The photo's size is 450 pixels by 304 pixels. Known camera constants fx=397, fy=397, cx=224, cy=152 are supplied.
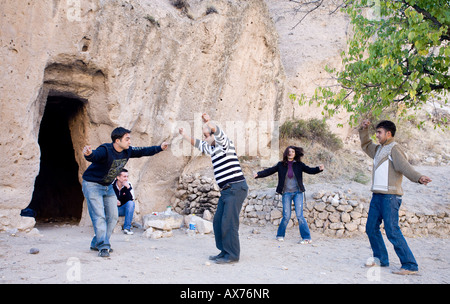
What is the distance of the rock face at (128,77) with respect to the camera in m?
6.36

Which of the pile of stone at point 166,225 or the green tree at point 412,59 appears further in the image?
the pile of stone at point 166,225

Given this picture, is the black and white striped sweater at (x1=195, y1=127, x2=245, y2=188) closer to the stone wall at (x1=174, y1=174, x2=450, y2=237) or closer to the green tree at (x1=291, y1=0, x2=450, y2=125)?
the green tree at (x1=291, y1=0, x2=450, y2=125)

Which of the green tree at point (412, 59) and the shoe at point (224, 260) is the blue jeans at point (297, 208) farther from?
the shoe at point (224, 260)

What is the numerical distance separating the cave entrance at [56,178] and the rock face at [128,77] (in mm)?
51

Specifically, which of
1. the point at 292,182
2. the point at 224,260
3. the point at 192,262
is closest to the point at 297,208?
the point at 292,182

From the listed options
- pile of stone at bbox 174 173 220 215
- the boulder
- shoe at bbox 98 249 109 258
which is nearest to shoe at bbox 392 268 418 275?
shoe at bbox 98 249 109 258

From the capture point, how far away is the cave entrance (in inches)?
421

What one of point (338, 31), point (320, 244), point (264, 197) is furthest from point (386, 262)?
point (338, 31)

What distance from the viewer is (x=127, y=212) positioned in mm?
7324

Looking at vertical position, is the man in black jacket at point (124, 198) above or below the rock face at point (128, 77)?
below

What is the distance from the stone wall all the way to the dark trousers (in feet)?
10.8

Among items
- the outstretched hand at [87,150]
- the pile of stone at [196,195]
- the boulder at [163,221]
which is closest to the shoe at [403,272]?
the outstretched hand at [87,150]

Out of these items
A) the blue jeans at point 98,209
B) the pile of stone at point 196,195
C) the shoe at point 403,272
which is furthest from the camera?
the pile of stone at point 196,195

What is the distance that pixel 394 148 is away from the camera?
4738 millimetres
